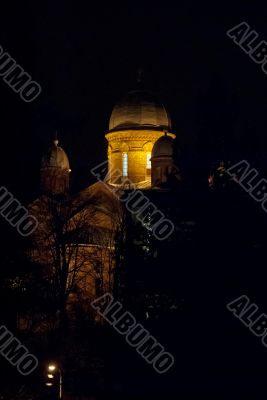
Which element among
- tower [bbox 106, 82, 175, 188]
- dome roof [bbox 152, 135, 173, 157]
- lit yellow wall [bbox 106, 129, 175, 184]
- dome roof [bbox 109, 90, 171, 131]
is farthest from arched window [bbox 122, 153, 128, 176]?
dome roof [bbox 152, 135, 173, 157]

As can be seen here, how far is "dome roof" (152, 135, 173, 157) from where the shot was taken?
44.8 m

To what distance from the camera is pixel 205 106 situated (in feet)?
157

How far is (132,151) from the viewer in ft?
162

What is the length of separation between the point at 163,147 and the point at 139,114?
18.8 feet

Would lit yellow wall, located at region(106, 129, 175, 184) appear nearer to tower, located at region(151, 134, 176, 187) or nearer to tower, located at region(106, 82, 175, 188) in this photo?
→ tower, located at region(106, 82, 175, 188)

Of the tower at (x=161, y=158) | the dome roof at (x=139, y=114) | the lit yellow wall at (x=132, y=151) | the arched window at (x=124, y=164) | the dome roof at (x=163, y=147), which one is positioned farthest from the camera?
the dome roof at (x=139, y=114)

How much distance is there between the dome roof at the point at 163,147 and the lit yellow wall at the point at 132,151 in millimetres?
3478

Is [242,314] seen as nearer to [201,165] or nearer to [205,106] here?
[201,165]

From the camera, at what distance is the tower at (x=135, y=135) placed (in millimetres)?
49062

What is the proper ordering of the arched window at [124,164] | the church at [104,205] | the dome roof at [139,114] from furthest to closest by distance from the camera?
1. the dome roof at [139,114]
2. the arched window at [124,164]
3. the church at [104,205]

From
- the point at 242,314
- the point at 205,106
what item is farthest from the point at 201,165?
the point at 242,314

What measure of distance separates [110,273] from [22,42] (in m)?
16.0

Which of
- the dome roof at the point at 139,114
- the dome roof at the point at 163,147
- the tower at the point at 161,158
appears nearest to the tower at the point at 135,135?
the dome roof at the point at 139,114

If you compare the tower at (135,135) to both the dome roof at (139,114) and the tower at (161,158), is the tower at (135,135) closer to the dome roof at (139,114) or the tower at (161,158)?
the dome roof at (139,114)
